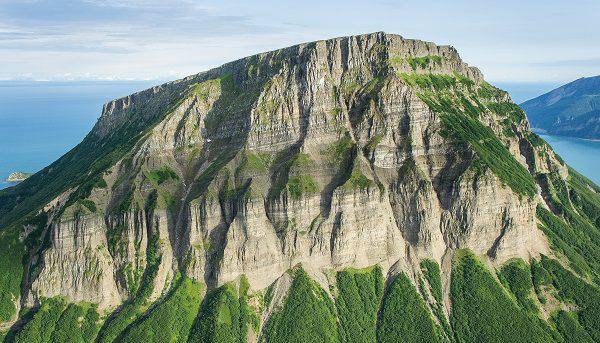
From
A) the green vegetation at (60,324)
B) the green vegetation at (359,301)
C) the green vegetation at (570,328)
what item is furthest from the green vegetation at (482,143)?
the green vegetation at (60,324)

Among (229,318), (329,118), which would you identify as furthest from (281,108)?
(229,318)

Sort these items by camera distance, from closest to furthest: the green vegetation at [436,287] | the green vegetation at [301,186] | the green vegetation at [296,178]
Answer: the green vegetation at [436,287]
the green vegetation at [301,186]
the green vegetation at [296,178]

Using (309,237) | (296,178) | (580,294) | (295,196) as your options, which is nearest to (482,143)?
(580,294)

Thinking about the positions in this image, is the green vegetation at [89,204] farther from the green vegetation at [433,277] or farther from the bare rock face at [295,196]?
the green vegetation at [433,277]

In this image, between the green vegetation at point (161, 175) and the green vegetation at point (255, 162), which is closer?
the green vegetation at point (255, 162)

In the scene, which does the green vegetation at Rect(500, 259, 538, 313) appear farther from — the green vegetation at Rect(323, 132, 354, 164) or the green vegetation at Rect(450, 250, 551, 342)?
the green vegetation at Rect(323, 132, 354, 164)

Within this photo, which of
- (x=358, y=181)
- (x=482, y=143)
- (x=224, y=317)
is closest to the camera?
(x=224, y=317)

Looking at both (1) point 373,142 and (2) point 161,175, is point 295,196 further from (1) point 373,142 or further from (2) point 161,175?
(2) point 161,175
